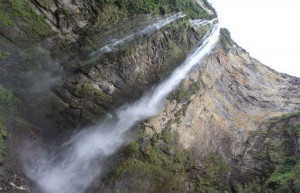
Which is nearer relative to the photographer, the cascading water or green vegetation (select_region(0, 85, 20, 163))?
green vegetation (select_region(0, 85, 20, 163))

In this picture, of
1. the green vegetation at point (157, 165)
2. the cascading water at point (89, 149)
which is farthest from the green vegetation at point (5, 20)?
the green vegetation at point (157, 165)

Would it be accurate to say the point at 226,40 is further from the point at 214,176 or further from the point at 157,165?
the point at 157,165

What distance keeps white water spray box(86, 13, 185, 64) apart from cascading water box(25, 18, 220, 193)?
277 cm

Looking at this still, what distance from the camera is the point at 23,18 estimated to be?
10.3 m

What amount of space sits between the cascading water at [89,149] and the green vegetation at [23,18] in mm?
5018

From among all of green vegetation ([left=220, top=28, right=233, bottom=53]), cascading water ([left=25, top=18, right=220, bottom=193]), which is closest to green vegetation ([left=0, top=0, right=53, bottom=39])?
cascading water ([left=25, top=18, right=220, bottom=193])

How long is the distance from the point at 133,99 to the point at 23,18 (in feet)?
20.5

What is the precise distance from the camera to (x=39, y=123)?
11812 mm

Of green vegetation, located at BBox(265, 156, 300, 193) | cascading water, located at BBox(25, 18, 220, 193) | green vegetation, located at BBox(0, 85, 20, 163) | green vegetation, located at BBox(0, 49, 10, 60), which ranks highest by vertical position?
green vegetation, located at BBox(0, 49, 10, 60)

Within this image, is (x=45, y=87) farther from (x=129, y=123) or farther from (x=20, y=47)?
(x=129, y=123)

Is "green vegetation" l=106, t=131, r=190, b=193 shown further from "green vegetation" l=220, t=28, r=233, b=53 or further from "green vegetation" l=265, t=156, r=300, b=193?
"green vegetation" l=220, t=28, r=233, b=53

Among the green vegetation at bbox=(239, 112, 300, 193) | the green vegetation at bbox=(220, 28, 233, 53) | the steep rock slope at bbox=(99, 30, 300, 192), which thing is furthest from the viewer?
the green vegetation at bbox=(220, 28, 233, 53)

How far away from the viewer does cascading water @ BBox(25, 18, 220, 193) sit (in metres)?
11.5

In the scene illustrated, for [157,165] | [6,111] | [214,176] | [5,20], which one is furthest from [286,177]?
[5,20]
